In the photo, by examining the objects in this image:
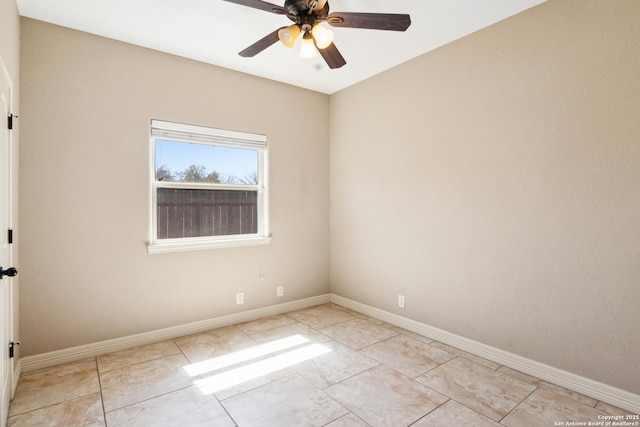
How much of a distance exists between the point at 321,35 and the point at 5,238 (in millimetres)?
2199

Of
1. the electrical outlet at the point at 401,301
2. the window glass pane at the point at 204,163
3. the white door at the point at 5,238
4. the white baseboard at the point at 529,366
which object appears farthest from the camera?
the electrical outlet at the point at 401,301

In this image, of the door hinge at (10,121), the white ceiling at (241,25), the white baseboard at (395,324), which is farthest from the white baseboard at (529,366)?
the door hinge at (10,121)

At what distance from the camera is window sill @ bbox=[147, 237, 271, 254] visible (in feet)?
10.1

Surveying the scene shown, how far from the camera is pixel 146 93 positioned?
3027mm

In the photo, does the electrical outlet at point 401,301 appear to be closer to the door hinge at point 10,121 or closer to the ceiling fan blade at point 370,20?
the ceiling fan blade at point 370,20

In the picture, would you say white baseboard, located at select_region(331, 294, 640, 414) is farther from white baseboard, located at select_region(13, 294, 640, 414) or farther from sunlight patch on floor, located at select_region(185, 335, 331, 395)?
sunlight patch on floor, located at select_region(185, 335, 331, 395)

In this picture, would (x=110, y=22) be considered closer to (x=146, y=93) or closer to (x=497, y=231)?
(x=146, y=93)

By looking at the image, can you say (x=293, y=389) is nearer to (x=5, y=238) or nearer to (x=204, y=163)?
(x=5, y=238)

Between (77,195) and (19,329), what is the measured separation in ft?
3.57

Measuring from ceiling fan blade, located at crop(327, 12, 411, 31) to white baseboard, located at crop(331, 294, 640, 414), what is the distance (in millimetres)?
2510

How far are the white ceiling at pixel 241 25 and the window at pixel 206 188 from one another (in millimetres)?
734

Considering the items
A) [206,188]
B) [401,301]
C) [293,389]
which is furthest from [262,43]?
[401,301]

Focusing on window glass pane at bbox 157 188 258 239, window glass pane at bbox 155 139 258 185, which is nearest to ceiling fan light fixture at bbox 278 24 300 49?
window glass pane at bbox 155 139 258 185

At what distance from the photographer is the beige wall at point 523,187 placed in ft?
6.91
